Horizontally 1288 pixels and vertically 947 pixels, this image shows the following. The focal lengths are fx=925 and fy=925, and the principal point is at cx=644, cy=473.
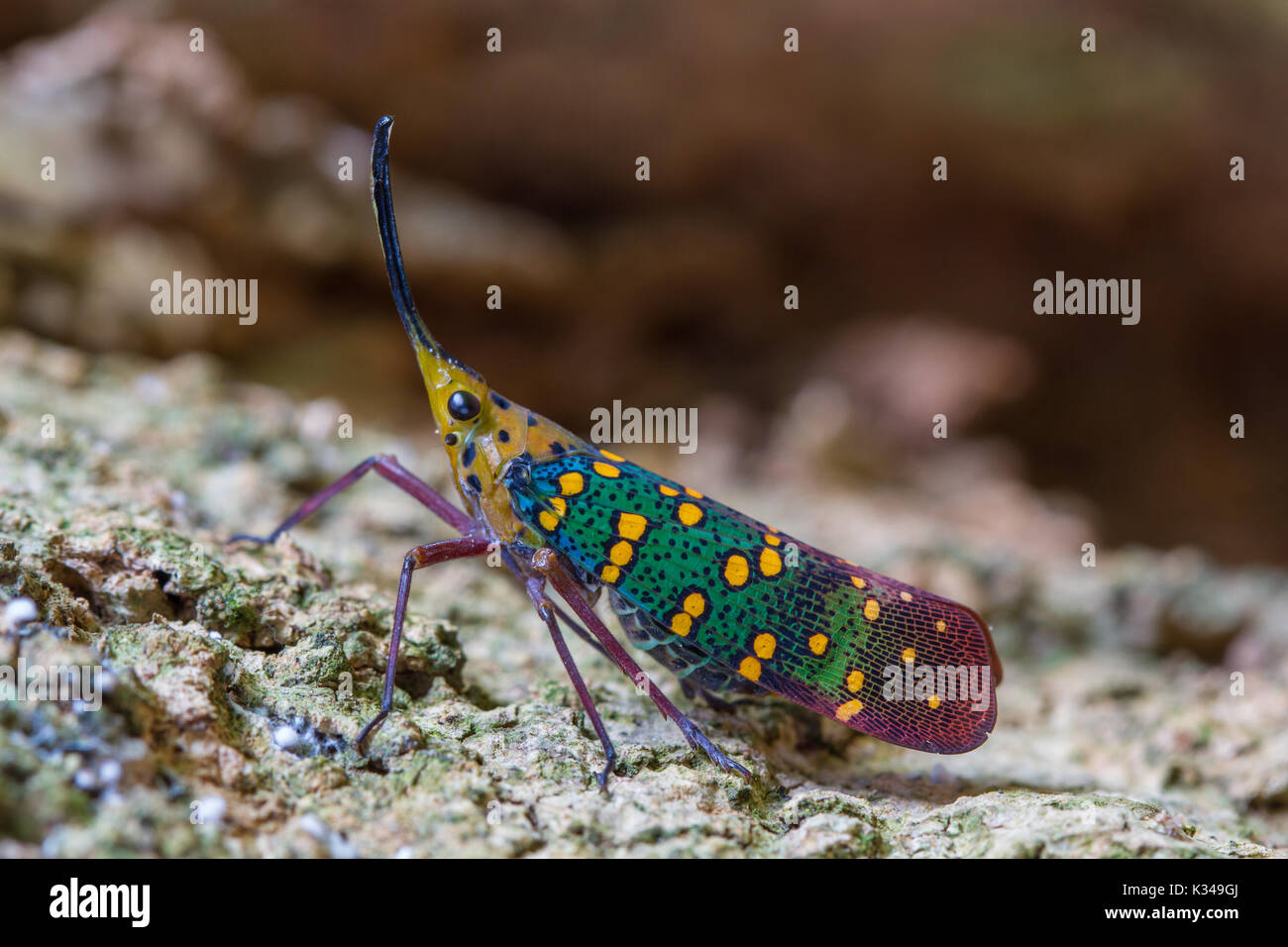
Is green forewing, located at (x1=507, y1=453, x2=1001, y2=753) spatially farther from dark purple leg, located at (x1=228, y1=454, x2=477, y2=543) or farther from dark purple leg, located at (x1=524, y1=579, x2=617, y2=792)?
dark purple leg, located at (x1=228, y1=454, x2=477, y2=543)

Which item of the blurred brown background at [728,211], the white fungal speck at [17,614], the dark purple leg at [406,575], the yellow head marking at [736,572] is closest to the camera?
the white fungal speck at [17,614]

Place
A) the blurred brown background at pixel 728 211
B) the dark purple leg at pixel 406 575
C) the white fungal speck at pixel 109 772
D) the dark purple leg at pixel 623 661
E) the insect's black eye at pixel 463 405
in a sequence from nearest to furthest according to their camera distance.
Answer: the white fungal speck at pixel 109 772, the dark purple leg at pixel 406 575, the dark purple leg at pixel 623 661, the insect's black eye at pixel 463 405, the blurred brown background at pixel 728 211

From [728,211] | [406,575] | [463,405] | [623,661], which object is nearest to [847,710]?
[623,661]

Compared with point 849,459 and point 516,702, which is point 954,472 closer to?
point 849,459

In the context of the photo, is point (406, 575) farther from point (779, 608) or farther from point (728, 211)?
point (728, 211)

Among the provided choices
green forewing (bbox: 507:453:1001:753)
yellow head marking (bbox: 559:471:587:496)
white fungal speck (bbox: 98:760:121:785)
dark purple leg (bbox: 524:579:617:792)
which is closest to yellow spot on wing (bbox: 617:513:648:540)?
green forewing (bbox: 507:453:1001:753)

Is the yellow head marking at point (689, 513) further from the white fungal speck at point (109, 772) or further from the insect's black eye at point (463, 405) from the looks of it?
the white fungal speck at point (109, 772)

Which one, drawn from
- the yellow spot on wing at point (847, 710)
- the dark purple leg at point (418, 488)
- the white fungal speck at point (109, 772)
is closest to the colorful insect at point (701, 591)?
the yellow spot on wing at point (847, 710)
